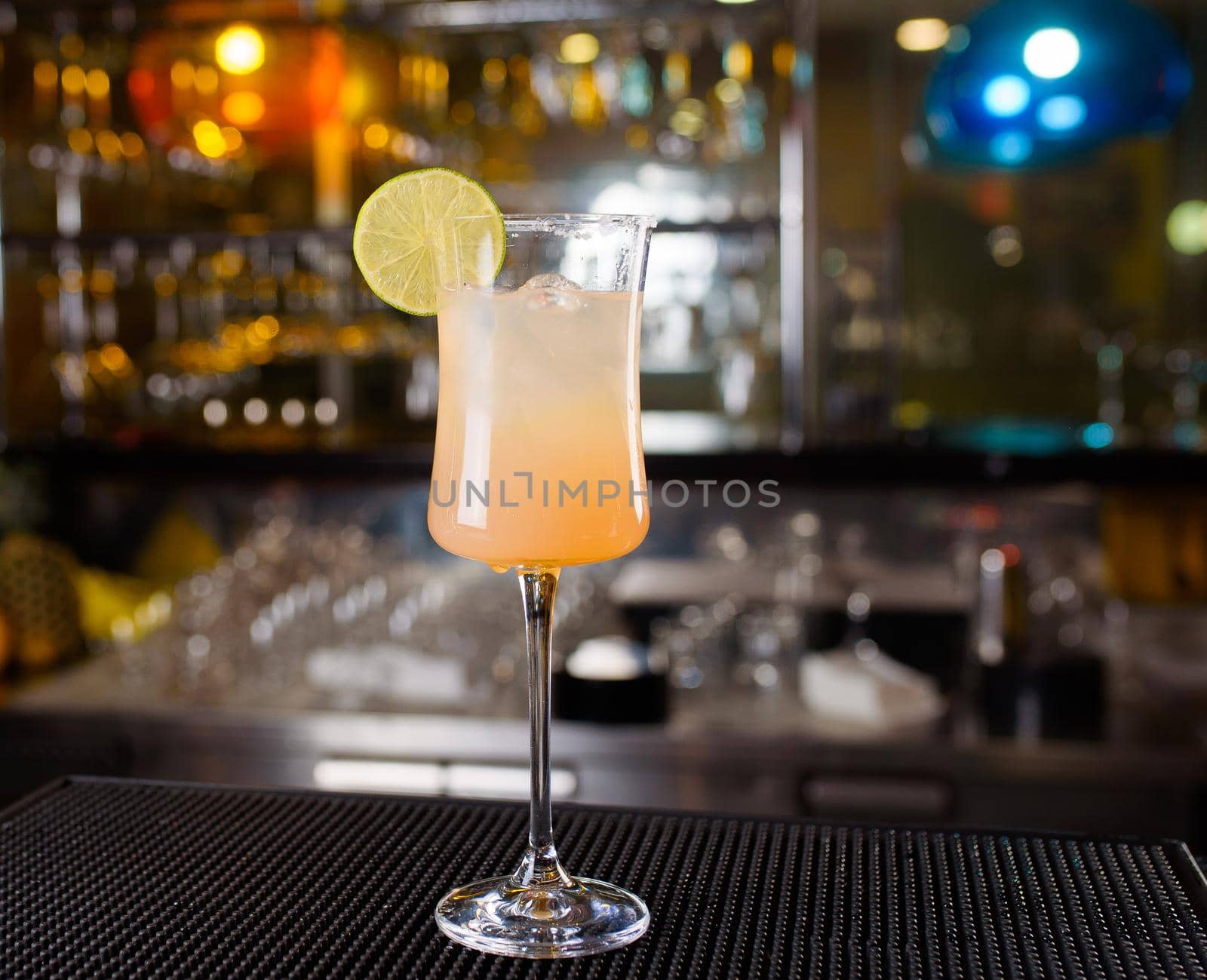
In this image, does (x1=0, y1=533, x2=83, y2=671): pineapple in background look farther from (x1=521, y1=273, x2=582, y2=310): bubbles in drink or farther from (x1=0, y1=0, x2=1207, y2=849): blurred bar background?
(x1=521, y1=273, x2=582, y2=310): bubbles in drink

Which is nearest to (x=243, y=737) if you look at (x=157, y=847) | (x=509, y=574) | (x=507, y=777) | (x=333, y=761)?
(x=333, y=761)

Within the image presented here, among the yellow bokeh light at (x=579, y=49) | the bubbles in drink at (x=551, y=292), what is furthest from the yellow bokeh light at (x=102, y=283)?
the bubbles in drink at (x=551, y=292)

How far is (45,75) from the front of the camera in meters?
3.35

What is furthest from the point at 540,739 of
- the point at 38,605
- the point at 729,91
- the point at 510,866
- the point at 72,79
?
the point at 72,79

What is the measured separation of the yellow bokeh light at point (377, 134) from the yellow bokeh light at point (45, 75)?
74 cm

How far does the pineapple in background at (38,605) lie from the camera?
3.00 m

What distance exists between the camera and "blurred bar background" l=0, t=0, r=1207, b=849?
2377mm

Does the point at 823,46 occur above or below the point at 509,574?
above

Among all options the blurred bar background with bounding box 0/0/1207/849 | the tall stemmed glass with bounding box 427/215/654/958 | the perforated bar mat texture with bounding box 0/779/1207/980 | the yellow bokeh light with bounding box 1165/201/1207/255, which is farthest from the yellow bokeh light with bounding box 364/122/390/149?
the yellow bokeh light with bounding box 1165/201/1207/255

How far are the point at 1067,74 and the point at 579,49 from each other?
1.40 m

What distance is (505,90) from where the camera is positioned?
3.26 meters

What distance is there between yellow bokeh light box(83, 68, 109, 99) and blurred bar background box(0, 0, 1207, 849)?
1 centimetres

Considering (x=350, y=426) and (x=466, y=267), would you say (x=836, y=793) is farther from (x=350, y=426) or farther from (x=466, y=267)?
(x=350, y=426)

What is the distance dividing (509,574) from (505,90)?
1132mm
